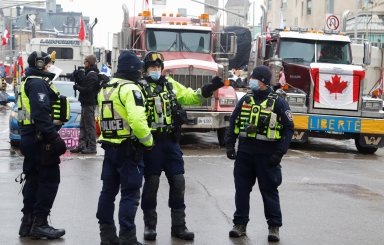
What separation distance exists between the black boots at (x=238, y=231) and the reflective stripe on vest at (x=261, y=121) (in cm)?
98

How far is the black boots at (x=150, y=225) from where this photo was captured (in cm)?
774

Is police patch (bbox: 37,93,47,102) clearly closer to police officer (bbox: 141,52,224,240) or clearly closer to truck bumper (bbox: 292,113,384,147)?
police officer (bbox: 141,52,224,240)

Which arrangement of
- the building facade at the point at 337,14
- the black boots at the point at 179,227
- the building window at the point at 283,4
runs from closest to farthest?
the black boots at the point at 179,227 → the building facade at the point at 337,14 → the building window at the point at 283,4

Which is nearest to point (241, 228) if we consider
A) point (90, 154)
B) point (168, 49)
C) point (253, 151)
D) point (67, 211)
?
point (253, 151)

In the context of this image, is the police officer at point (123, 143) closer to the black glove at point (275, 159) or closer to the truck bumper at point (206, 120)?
the black glove at point (275, 159)

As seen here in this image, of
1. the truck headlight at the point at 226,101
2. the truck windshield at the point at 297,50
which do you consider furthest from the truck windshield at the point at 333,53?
the truck headlight at the point at 226,101

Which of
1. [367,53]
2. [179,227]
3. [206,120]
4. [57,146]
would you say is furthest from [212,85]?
[367,53]

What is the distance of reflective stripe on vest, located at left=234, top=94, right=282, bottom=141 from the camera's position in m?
7.95

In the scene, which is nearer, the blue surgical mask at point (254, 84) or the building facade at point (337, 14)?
the blue surgical mask at point (254, 84)

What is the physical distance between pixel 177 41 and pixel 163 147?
410 inches

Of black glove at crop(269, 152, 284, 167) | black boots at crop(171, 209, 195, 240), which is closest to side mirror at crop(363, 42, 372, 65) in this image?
black glove at crop(269, 152, 284, 167)

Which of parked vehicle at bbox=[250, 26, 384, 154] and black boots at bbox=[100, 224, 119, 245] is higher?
parked vehicle at bbox=[250, 26, 384, 154]

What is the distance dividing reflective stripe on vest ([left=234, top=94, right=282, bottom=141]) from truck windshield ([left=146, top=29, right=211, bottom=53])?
32.5 feet

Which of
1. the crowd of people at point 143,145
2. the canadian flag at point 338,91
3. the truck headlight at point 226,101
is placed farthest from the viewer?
the canadian flag at point 338,91
